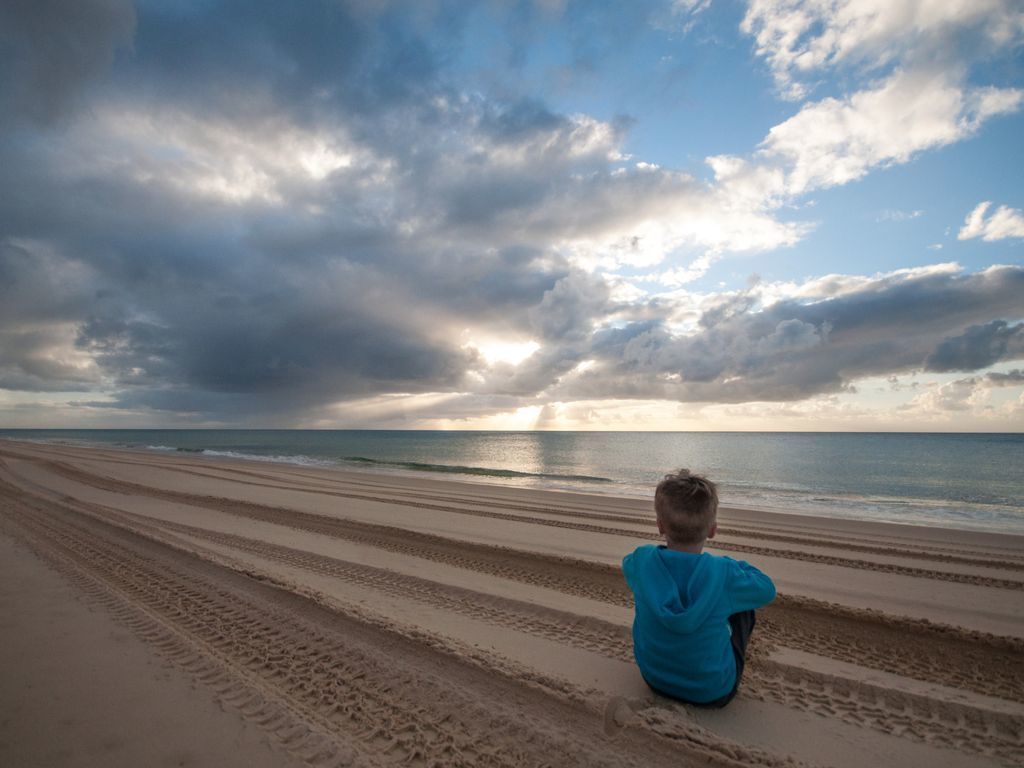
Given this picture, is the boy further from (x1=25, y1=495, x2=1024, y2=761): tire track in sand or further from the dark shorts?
(x1=25, y1=495, x2=1024, y2=761): tire track in sand

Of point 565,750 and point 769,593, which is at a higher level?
point 769,593

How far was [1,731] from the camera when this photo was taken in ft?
8.93

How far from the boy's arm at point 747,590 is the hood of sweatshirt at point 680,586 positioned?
82mm

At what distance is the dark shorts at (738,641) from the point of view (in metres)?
3.03

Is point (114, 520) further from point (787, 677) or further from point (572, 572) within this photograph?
point (787, 677)

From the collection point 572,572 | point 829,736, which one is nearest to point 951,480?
point 572,572

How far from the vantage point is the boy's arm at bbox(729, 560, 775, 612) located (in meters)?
2.82

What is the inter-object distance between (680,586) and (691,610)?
0.17 meters

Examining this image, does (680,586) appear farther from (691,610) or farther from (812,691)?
(812,691)

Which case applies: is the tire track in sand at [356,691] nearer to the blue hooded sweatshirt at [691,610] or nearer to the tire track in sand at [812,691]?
the blue hooded sweatshirt at [691,610]

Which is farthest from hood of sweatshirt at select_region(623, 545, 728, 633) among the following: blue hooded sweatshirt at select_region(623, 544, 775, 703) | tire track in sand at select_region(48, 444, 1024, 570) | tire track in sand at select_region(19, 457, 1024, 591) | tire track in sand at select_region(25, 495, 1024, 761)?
tire track in sand at select_region(48, 444, 1024, 570)

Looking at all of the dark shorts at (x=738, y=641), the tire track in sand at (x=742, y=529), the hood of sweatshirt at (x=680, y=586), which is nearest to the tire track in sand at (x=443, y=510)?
the tire track in sand at (x=742, y=529)

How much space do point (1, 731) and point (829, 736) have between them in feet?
16.1

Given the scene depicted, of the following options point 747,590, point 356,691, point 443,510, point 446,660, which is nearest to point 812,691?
point 747,590
